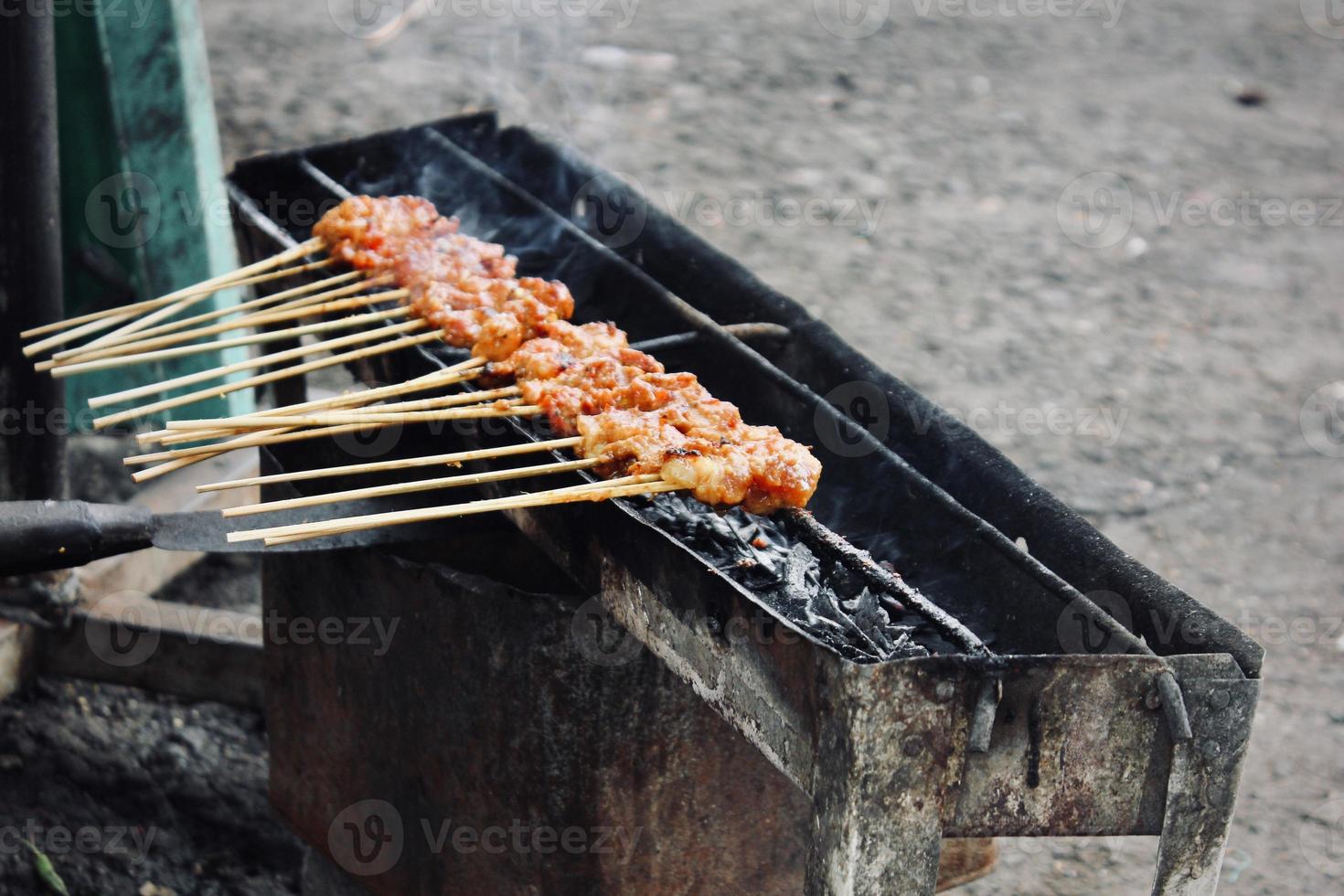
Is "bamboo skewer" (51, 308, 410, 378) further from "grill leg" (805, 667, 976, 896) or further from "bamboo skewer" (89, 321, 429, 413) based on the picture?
"grill leg" (805, 667, 976, 896)

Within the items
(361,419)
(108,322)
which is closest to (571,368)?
(361,419)

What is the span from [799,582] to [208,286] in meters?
1.90

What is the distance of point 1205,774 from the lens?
2.31 meters

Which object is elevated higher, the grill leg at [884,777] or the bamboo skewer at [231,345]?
the bamboo skewer at [231,345]

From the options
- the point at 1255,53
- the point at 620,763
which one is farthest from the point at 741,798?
the point at 1255,53

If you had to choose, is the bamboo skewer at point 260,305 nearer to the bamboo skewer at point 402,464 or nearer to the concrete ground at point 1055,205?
the bamboo skewer at point 402,464

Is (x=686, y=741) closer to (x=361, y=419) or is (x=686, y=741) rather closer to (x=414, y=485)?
(x=414, y=485)

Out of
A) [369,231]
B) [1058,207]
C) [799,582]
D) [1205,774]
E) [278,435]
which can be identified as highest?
[369,231]

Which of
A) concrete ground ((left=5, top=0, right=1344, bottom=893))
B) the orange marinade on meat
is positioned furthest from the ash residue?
concrete ground ((left=5, top=0, right=1344, bottom=893))

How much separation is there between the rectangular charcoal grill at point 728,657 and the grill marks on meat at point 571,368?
0.11 metres

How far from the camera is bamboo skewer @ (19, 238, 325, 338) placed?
3.47 m

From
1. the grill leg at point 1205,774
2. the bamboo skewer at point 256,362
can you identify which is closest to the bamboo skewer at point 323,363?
the bamboo skewer at point 256,362

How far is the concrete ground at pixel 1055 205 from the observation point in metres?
6.05

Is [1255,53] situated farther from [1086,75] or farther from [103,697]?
[103,697]
